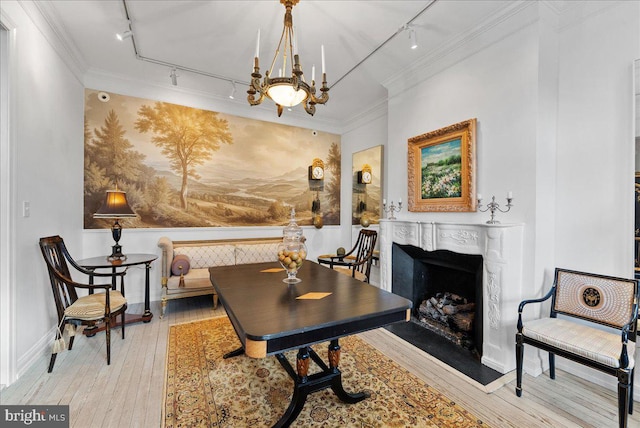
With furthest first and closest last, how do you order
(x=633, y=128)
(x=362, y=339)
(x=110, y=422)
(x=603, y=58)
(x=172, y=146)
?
(x=172, y=146), (x=362, y=339), (x=603, y=58), (x=633, y=128), (x=110, y=422)

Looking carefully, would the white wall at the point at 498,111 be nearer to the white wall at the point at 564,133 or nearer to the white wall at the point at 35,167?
the white wall at the point at 564,133

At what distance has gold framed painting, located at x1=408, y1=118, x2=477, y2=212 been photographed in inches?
109

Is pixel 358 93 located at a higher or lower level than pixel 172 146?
higher

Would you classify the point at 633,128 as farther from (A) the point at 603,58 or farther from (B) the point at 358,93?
(B) the point at 358,93

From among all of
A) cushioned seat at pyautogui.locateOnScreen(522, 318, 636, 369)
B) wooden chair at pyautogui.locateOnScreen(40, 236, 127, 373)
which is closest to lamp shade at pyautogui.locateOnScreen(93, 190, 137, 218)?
wooden chair at pyautogui.locateOnScreen(40, 236, 127, 373)

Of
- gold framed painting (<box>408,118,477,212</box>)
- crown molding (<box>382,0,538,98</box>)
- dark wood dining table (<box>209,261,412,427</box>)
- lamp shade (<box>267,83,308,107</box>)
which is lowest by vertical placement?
dark wood dining table (<box>209,261,412,427</box>)

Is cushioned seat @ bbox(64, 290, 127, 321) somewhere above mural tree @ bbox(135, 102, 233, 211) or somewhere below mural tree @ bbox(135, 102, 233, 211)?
below

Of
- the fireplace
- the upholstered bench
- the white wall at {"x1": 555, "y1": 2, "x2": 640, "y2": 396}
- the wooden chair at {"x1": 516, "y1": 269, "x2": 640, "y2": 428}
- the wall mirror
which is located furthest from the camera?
the wall mirror

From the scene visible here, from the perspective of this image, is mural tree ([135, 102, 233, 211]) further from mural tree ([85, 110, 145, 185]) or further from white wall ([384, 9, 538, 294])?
white wall ([384, 9, 538, 294])

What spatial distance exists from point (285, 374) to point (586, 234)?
9.11 feet

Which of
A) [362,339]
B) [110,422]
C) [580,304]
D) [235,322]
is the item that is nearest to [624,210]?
[580,304]

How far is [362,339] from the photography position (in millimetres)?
2908

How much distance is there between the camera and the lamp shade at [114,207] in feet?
10.1

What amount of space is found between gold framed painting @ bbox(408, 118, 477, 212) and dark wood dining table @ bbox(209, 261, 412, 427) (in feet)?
5.06
